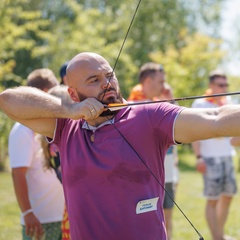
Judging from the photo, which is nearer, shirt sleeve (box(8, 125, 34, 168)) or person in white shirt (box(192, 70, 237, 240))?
shirt sleeve (box(8, 125, 34, 168))

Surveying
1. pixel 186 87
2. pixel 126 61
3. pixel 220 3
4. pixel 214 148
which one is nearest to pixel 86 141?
pixel 214 148

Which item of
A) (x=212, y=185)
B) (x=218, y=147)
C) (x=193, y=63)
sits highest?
(x=193, y=63)

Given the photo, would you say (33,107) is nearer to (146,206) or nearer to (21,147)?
(146,206)

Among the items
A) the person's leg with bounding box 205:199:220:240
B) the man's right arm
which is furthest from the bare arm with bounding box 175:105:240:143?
the person's leg with bounding box 205:199:220:240

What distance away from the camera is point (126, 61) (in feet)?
69.7

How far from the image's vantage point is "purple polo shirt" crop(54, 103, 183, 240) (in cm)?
274

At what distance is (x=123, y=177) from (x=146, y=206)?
178mm

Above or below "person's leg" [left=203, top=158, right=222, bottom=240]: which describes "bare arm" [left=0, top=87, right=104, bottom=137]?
above

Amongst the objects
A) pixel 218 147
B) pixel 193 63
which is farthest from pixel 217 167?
pixel 193 63

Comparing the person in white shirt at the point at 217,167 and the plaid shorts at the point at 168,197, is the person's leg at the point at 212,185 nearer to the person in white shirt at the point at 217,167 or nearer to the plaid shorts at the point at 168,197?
the person in white shirt at the point at 217,167

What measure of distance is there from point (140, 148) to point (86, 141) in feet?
0.99

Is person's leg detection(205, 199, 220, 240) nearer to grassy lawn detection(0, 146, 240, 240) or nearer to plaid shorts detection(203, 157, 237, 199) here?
plaid shorts detection(203, 157, 237, 199)

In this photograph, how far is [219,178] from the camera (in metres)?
6.87

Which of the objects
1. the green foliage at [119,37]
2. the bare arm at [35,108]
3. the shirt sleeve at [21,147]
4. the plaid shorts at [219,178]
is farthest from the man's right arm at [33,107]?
the green foliage at [119,37]
